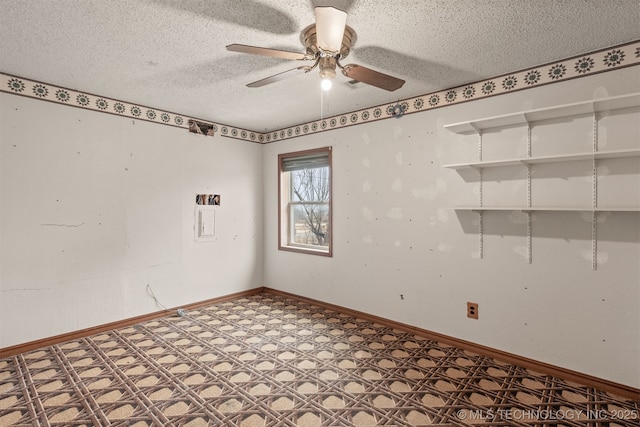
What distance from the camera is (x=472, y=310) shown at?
111 inches

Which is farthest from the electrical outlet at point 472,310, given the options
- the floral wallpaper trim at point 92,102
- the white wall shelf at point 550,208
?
the floral wallpaper trim at point 92,102

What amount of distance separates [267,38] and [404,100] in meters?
1.63

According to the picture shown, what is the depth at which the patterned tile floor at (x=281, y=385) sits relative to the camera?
76.5 inches

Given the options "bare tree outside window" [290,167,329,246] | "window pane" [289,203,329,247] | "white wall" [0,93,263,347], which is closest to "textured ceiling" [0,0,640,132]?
"white wall" [0,93,263,347]

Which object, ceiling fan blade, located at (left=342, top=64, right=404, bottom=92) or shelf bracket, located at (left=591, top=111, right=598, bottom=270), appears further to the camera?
shelf bracket, located at (left=591, top=111, right=598, bottom=270)

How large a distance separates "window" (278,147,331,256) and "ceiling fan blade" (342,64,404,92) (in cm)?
184

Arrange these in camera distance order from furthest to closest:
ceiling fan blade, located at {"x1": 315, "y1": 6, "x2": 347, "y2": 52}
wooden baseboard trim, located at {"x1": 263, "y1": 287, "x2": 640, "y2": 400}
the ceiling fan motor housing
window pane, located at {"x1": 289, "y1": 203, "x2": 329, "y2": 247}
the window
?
window pane, located at {"x1": 289, "y1": 203, "x2": 329, "y2": 247}, the window, wooden baseboard trim, located at {"x1": 263, "y1": 287, "x2": 640, "y2": 400}, the ceiling fan motor housing, ceiling fan blade, located at {"x1": 315, "y1": 6, "x2": 347, "y2": 52}

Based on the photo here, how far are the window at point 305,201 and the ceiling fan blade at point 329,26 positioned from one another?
2203 mm

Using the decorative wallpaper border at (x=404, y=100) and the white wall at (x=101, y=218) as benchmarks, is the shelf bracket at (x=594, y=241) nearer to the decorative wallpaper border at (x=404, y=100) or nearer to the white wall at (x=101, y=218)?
the decorative wallpaper border at (x=404, y=100)

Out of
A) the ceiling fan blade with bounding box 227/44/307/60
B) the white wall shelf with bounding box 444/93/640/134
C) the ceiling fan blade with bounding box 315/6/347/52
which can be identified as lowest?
the white wall shelf with bounding box 444/93/640/134

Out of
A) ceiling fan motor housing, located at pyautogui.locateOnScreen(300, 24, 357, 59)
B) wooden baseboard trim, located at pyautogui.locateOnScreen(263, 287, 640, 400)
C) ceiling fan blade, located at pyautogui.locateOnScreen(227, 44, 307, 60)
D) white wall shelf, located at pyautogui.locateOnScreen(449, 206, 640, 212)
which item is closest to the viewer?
ceiling fan blade, located at pyautogui.locateOnScreen(227, 44, 307, 60)

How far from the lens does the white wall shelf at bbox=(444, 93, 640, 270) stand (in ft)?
6.85

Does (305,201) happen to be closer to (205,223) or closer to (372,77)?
(205,223)

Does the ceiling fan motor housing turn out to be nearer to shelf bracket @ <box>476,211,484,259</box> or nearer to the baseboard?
shelf bracket @ <box>476,211,484,259</box>
